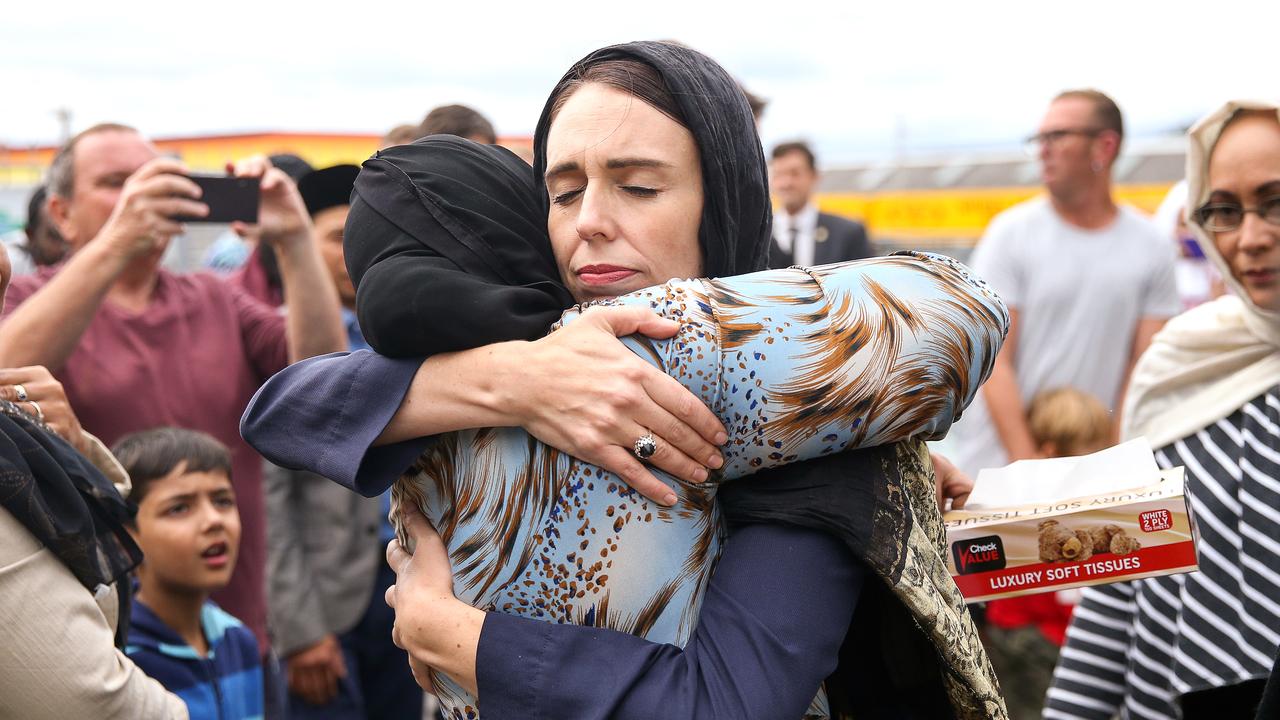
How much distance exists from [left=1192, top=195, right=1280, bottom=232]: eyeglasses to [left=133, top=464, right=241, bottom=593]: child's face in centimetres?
250

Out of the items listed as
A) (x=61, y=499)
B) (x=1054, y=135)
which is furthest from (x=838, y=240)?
(x=61, y=499)

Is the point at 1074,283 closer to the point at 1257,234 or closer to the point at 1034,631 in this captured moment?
the point at 1034,631

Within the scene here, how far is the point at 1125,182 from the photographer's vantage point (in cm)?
1138

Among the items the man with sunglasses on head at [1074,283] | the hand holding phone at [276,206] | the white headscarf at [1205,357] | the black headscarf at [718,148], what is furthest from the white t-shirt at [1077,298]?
the black headscarf at [718,148]

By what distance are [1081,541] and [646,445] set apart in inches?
26.7

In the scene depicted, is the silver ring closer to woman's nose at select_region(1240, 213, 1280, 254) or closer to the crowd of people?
the crowd of people

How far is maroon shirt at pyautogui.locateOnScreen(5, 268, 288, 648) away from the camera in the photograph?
124 inches

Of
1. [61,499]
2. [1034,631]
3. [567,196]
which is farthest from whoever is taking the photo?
[1034,631]

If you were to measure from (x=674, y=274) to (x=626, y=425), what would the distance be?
0.30 meters

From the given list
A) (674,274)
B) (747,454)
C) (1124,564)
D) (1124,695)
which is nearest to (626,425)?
(747,454)

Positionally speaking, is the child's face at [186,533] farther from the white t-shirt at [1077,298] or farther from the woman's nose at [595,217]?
the white t-shirt at [1077,298]

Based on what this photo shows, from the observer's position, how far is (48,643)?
A: 1661 millimetres

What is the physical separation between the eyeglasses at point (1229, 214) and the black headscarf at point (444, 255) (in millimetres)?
1624

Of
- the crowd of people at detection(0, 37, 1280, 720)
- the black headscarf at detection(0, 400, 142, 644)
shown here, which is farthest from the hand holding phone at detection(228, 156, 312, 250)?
the black headscarf at detection(0, 400, 142, 644)
